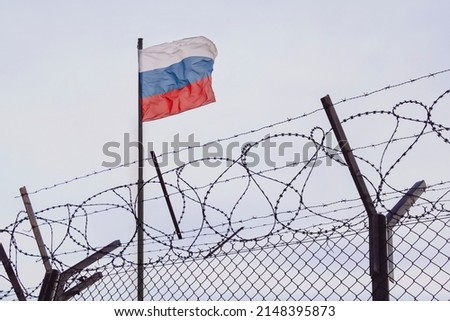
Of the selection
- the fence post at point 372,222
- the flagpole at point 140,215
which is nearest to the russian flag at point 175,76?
the flagpole at point 140,215

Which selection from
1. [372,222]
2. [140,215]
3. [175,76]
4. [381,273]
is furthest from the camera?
[175,76]

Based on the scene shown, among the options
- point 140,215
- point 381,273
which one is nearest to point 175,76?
point 140,215

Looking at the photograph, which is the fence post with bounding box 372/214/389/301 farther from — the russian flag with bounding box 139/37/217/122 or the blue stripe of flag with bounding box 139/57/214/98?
the blue stripe of flag with bounding box 139/57/214/98

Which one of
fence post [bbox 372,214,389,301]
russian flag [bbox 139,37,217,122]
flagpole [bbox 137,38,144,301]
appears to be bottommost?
fence post [bbox 372,214,389,301]

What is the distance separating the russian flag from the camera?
39.0 ft

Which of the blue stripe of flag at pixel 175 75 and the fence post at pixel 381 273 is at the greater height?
the blue stripe of flag at pixel 175 75

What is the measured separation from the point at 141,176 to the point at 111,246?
4.43 m

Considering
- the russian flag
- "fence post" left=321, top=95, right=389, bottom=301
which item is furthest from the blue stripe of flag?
"fence post" left=321, top=95, right=389, bottom=301

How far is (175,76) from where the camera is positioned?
12227 millimetres

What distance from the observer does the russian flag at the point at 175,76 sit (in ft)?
39.0

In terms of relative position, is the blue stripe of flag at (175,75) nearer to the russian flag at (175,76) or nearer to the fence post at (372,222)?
the russian flag at (175,76)

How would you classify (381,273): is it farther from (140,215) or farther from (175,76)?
(175,76)

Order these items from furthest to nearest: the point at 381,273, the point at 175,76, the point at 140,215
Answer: the point at 175,76 → the point at 140,215 → the point at 381,273
